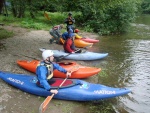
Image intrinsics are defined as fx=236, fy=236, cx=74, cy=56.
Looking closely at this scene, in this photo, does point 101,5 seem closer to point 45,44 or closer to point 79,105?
point 45,44

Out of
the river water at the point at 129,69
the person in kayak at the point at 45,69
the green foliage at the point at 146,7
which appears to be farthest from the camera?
the green foliage at the point at 146,7

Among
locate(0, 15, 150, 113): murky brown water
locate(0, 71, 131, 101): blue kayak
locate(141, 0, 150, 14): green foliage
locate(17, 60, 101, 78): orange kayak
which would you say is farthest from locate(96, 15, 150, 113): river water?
locate(141, 0, 150, 14): green foliage

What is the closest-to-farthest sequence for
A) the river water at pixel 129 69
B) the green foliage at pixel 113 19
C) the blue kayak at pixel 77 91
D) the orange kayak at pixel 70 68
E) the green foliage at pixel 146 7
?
the blue kayak at pixel 77 91 → the river water at pixel 129 69 → the orange kayak at pixel 70 68 → the green foliage at pixel 113 19 → the green foliage at pixel 146 7

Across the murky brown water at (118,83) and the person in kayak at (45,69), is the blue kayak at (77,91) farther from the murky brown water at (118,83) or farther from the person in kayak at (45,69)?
the person in kayak at (45,69)

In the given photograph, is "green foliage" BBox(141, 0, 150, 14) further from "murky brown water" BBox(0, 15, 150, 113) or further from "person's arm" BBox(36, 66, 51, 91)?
"person's arm" BBox(36, 66, 51, 91)

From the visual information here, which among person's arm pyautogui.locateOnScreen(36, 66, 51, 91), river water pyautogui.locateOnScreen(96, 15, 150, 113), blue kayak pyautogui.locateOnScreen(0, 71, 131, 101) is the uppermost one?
person's arm pyautogui.locateOnScreen(36, 66, 51, 91)

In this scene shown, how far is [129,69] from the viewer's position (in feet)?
27.3

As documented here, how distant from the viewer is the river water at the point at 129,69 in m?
5.73

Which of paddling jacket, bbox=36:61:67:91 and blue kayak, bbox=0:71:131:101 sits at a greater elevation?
paddling jacket, bbox=36:61:67:91

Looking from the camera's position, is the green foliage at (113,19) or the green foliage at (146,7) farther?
the green foliage at (146,7)

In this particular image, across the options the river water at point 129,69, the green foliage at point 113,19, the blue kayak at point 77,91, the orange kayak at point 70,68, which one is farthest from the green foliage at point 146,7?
the blue kayak at point 77,91

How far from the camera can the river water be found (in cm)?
573

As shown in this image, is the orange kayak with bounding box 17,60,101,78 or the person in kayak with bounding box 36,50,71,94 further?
the orange kayak with bounding box 17,60,101,78

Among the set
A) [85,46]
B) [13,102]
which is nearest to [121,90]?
[13,102]
